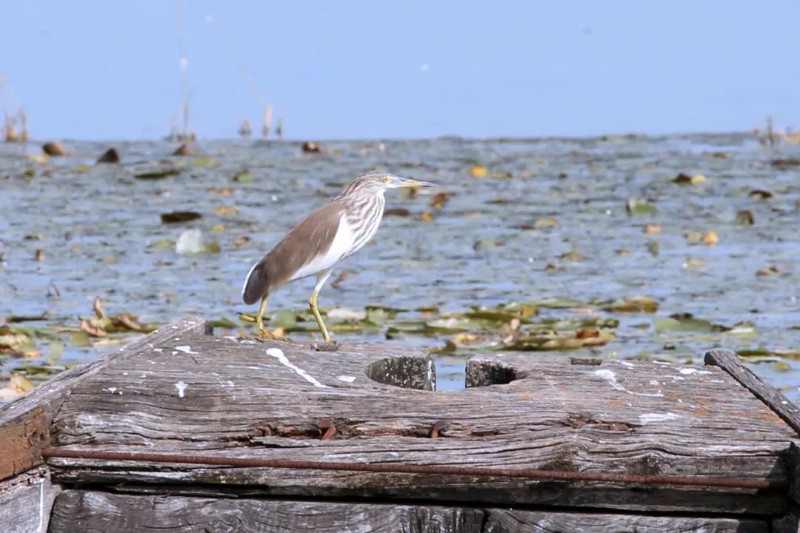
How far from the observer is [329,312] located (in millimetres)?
8219

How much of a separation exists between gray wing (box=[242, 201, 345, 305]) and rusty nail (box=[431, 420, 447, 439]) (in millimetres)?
1900

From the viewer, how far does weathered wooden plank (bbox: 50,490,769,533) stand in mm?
3688

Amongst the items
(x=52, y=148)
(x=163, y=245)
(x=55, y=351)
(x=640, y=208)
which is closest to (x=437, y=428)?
(x=55, y=351)

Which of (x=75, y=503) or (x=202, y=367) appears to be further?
(x=202, y=367)

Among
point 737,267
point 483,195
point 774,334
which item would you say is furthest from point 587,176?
point 774,334

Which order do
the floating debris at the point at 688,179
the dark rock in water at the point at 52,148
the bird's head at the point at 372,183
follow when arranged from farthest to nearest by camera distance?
the dark rock in water at the point at 52,148
the floating debris at the point at 688,179
the bird's head at the point at 372,183

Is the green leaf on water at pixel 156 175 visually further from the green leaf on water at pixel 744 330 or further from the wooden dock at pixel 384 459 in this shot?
the wooden dock at pixel 384 459

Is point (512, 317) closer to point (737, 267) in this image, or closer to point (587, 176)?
point (737, 267)

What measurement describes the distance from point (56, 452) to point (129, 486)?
211 millimetres

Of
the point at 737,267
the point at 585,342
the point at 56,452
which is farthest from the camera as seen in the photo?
the point at 737,267

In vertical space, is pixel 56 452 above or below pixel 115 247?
above

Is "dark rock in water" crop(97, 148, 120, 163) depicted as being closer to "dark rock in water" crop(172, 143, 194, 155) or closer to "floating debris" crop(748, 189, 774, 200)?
"dark rock in water" crop(172, 143, 194, 155)

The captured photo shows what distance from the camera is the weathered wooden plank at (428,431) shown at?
12.1 ft

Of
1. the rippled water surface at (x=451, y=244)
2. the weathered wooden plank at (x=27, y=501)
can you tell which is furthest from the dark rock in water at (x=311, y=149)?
the weathered wooden plank at (x=27, y=501)
